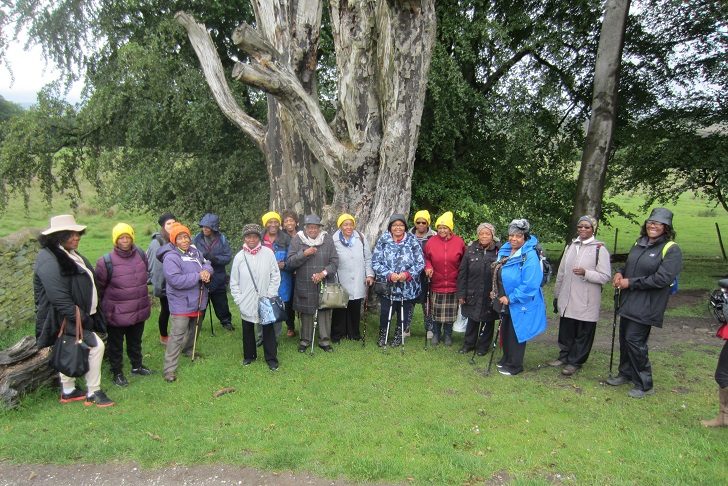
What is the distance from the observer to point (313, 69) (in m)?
9.77

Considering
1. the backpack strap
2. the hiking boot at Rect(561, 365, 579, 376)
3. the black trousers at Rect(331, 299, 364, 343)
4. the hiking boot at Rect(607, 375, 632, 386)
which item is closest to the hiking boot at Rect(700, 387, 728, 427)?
the hiking boot at Rect(607, 375, 632, 386)

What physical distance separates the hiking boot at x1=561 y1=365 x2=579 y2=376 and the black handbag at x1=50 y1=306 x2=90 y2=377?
5.70 m

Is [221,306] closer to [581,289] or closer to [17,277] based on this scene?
[17,277]

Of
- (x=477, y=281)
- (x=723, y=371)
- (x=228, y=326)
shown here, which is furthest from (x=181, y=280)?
(x=723, y=371)

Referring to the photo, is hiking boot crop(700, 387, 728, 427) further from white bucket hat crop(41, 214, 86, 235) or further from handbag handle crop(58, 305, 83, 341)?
white bucket hat crop(41, 214, 86, 235)

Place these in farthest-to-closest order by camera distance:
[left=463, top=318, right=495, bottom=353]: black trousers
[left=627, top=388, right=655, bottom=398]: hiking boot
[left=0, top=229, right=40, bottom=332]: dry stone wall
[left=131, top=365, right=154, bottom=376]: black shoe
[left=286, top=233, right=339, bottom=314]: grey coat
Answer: [left=0, top=229, right=40, bottom=332]: dry stone wall
[left=463, top=318, right=495, bottom=353]: black trousers
[left=286, top=233, right=339, bottom=314]: grey coat
[left=131, top=365, right=154, bottom=376]: black shoe
[left=627, top=388, right=655, bottom=398]: hiking boot

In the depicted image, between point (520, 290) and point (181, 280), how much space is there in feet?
13.7

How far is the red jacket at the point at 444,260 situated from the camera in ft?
24.5

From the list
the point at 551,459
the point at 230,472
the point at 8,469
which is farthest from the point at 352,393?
the point at 8,469

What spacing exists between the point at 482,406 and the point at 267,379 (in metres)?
2.66

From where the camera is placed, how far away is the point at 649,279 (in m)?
5.64

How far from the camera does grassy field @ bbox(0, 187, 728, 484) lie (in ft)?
14.9

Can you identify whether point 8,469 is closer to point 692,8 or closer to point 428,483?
point 428,483

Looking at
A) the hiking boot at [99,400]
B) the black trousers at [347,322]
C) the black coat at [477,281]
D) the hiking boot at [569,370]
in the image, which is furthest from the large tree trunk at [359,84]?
the hiking boot at [99,400]
